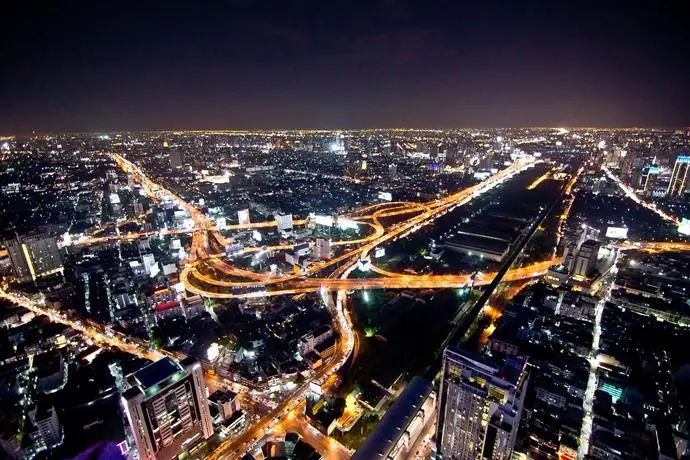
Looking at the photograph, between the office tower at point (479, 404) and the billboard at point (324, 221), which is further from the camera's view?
the billboard at point (324, 221)

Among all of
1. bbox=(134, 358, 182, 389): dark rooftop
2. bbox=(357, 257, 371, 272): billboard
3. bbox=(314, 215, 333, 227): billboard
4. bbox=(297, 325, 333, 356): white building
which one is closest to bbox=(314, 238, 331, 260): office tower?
bbox=(357, 257, 371, 272): billboard

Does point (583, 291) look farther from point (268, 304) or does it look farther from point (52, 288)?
point (52, 288)

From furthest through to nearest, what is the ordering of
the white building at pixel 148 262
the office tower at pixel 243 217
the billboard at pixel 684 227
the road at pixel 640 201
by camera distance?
the office tower at pixel 243 217, the road at pixel 640 201, the billboard at pixel 684 227, the white building at pixel 148 262

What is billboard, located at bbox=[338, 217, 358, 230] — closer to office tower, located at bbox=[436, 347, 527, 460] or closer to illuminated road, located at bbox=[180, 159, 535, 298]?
illuminated road, located at bbox=[180, 159, 535, 298]

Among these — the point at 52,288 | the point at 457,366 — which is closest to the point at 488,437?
the point at 457,366

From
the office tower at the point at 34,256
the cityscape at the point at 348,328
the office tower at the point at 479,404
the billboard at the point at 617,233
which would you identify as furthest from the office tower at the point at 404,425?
the billboard at the point at 617,233

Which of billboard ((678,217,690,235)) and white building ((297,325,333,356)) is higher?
billboard ((678,217,690,235))

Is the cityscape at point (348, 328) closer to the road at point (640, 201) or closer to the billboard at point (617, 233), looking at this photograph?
the billboard at point (617, 233)

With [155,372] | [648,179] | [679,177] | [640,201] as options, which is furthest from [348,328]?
[679,177]
